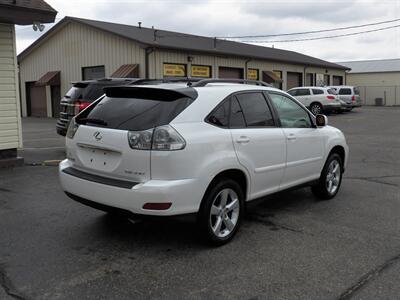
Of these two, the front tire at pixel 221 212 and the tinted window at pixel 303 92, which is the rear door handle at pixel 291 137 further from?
the tinted window at pixel 303 92

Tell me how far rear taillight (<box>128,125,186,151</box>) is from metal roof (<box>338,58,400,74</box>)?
51.6 metres

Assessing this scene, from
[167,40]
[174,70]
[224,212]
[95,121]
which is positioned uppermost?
[167,40]

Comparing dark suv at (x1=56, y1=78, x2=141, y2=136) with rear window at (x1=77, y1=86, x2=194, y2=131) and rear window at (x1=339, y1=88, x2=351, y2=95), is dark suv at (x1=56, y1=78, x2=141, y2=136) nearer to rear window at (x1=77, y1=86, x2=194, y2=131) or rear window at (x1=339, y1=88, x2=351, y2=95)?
rear window at (x1=77, y1=86, x2=194, y2=131)

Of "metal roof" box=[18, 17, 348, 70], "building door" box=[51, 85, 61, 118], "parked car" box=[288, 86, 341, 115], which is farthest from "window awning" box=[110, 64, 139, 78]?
"parked car" box=[288, 86, 341, 115]

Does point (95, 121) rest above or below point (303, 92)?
below

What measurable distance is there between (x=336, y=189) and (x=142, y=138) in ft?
12.2

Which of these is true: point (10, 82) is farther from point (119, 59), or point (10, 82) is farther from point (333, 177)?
point (119, 59)

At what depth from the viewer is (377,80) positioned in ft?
167

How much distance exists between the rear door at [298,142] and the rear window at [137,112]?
1.61 meters

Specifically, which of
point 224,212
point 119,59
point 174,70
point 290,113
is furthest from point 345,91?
point 224,212

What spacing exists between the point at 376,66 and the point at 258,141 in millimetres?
54223

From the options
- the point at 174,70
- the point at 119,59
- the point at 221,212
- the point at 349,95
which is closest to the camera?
the point at 221,212

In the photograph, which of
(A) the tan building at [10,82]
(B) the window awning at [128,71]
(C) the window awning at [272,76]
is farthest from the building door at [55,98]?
(A) the tan building at [10,82]

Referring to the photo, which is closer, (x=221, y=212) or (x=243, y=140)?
(x=221, y=212)
